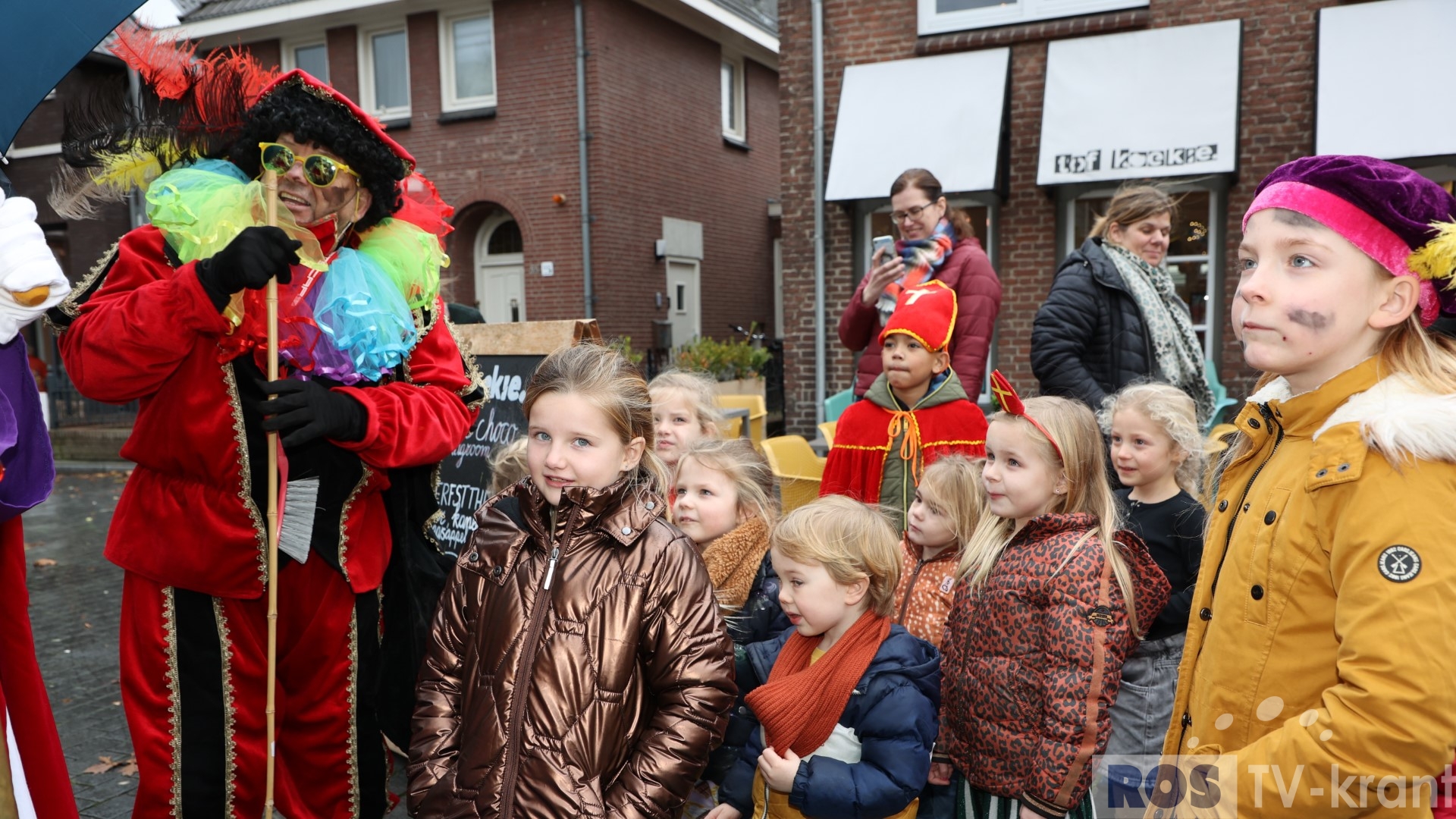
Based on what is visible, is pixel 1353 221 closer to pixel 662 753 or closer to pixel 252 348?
pixel 662 753

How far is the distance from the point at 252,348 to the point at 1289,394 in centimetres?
218

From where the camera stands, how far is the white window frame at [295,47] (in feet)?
46.8

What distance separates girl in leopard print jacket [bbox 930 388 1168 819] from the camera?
218 cm

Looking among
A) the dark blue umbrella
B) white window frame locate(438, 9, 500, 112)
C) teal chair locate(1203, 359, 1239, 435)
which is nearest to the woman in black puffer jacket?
teal chair locate(1203, 359, 1239, 435)

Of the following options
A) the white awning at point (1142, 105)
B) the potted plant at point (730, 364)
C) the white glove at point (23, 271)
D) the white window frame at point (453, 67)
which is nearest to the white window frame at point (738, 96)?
the white window frame at point (453, 67)

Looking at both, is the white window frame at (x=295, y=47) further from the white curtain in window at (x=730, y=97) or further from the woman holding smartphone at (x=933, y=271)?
the woman holding smartphone at (x=933, y=271)

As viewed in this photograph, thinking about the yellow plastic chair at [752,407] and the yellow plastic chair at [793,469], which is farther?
the yellow plastic chair at [752,407]

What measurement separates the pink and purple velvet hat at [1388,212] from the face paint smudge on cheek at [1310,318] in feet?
0.40

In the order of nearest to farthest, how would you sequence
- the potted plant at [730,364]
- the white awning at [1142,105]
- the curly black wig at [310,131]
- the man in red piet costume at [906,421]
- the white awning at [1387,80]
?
the curly black wig at [310,131]
the man in red piet costume at [906,421]
the white awning at [1387,80]
the white awning at [1142,105]
the potted plant at [730,364]

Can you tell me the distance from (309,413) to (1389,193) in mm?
2070

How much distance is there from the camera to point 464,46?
1362 cm

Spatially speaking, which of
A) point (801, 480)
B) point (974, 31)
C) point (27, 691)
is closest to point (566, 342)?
point (801, 480)

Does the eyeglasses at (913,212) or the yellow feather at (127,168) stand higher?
the eyeglasses at (913,212)

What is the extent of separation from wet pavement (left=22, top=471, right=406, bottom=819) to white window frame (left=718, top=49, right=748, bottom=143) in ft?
35.2
